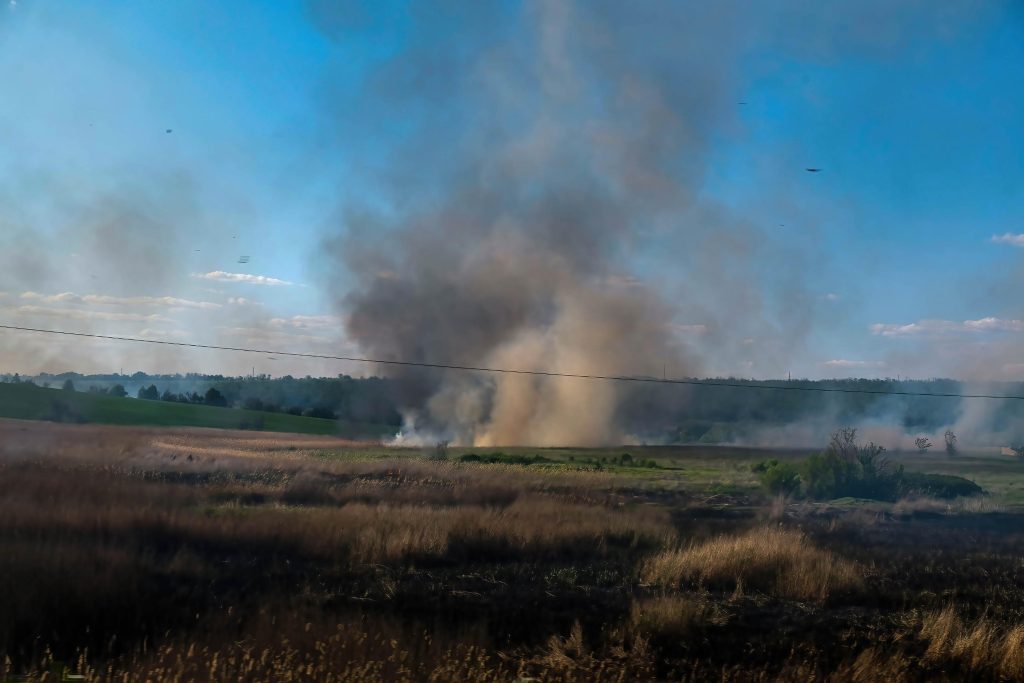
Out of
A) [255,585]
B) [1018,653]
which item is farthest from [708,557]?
[255,585]

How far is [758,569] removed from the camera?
595 inches

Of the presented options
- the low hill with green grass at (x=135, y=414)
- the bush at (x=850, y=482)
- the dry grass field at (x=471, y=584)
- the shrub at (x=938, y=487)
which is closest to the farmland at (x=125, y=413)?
the low hill with green grass at (x=135, y=414)

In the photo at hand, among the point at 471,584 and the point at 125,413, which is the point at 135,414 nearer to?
the point at 125,413

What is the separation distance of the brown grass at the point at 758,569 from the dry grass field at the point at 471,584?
56 mm

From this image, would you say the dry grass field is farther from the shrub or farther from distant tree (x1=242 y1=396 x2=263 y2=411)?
distant tree (x1=242 y1=396 x2=263 y2=411)

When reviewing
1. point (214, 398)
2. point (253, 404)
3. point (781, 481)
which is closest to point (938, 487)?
point (781, 481)

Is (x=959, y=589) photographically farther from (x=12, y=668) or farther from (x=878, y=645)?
(x=12, y=668)

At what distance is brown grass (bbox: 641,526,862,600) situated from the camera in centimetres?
1434

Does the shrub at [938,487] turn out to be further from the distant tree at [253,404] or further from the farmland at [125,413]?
the distant tree at [253,404]

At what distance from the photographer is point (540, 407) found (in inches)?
3189

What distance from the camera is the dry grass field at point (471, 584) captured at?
29.2ft

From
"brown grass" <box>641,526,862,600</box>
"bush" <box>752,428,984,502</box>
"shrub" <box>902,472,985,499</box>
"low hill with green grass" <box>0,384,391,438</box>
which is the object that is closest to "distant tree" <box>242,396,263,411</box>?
"low hill with green grass" <box>0,384,391,438</box>

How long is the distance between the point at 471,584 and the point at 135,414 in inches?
1860

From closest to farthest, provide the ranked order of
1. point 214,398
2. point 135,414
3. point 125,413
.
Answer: point 125,413, point 135,414, point 214,398
